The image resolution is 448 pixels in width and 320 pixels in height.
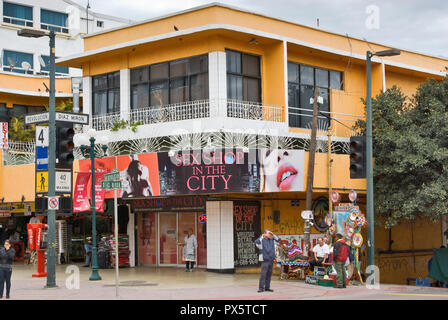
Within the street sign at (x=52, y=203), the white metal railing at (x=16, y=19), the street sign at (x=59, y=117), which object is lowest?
the street sign at (x=52, y=203)

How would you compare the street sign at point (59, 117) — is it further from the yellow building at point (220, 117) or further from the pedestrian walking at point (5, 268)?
the pedestrian walking at point (5, 268)

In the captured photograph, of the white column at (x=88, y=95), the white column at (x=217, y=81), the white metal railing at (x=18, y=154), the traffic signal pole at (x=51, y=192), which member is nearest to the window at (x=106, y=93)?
the white column at (x=88, y=95)

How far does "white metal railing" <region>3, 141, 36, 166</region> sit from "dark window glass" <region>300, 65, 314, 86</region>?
12.8 meters

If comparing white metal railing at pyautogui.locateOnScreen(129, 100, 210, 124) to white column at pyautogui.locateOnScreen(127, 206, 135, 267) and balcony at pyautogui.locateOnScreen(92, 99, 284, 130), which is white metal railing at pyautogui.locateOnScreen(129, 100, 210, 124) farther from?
white column at pyautogui.locateOnScreen(127, 206, 135, 267)

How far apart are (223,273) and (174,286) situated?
161 inches

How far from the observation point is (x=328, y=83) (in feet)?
93.3

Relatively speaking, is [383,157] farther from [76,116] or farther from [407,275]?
[76,116]

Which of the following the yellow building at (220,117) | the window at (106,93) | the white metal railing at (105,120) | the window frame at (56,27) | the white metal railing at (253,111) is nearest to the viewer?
the yellow building at (220,117)

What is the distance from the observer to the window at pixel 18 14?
41931mm

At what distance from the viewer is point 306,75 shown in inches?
1076

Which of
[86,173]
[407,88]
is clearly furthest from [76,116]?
[407,88]

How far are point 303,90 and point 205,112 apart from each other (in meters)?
5.33

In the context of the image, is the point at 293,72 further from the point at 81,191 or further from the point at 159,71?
the point at 81,191

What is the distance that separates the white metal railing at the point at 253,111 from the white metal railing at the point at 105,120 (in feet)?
18.5
